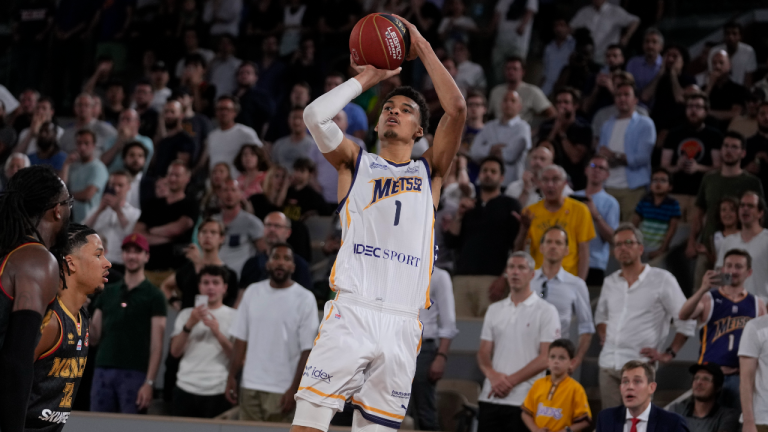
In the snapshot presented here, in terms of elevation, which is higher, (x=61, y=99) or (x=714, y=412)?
(x=61, y=99)

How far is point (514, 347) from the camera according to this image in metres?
7.61

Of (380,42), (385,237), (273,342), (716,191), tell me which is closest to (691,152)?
(716,191)

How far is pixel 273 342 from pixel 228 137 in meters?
4.05

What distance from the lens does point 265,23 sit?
14328 mm

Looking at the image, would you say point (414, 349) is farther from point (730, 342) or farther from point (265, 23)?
point (265, 23)

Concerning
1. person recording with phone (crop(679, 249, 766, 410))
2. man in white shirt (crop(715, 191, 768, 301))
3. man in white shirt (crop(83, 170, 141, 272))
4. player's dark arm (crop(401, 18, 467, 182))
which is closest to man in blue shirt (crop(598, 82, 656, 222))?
man in white shirt (crop(715, 191, 768, 301))

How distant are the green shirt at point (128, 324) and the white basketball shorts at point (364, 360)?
390 centimetres

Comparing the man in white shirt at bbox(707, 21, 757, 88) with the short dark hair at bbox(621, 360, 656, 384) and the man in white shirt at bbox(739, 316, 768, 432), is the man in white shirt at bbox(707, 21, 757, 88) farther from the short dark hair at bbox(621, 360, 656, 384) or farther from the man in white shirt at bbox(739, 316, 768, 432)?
the short dark hair at bbox(621, 360, 656, 384)

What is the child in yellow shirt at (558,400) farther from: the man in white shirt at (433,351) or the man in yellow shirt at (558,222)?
the man in yellow shirt at (558,222)

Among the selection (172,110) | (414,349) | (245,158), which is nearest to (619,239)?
(414,349)

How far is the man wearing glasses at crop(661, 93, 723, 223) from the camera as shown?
1008cm

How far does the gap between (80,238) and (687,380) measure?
230 inches

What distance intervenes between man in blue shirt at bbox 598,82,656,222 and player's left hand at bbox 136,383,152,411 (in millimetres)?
5463

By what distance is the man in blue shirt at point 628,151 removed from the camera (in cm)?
1029
